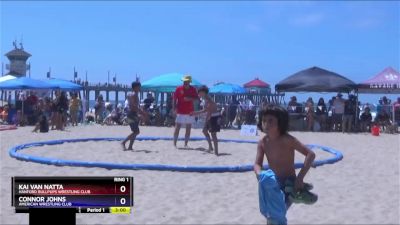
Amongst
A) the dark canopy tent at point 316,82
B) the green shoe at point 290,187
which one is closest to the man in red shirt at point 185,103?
the green shoe at point 290,187

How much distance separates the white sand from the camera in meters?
4.77

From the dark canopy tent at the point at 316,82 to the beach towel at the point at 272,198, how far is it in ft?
51.9

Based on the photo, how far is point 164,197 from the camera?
18.2 ft

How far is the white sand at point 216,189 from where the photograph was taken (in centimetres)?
477

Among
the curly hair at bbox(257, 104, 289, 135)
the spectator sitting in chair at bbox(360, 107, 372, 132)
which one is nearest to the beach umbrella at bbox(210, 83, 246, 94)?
the spectator sitting in chair at bbox(360, 107, 372, 132)

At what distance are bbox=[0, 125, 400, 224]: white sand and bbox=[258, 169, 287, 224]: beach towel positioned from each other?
119 centimetres

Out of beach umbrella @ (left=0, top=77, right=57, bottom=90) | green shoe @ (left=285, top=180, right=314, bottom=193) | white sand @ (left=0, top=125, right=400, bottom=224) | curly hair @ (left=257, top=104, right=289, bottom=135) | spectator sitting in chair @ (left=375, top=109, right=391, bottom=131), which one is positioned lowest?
white sand @ (left=0, top=125, right=400, bottom=224)

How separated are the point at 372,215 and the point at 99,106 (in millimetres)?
17450

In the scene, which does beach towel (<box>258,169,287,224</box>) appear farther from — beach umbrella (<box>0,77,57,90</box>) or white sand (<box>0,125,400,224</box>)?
beach umbrella (<box>0,77,57,90</box>)

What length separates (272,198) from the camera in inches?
136

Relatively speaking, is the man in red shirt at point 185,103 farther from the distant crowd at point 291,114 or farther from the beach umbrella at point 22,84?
the beach umbrella at point 22,84

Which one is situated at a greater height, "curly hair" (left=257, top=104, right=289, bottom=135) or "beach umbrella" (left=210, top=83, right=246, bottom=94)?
"beach umbrella" (left=210, top=83, right=246, bottom=94)

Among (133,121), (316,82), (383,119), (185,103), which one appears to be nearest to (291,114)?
(316,82)

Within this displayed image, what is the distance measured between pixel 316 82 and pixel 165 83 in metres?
5.73
